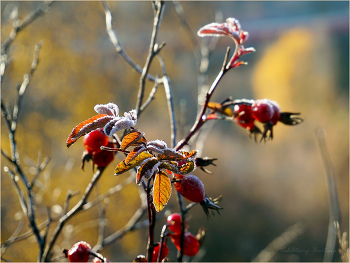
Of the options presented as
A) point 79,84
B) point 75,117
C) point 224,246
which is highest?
point 79,84

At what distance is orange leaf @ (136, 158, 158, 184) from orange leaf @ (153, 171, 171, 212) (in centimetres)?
2

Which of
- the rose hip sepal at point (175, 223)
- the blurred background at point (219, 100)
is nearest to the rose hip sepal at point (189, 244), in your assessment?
the rose hip sepal at point (175, 223)

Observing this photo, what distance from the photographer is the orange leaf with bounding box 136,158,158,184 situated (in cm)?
27

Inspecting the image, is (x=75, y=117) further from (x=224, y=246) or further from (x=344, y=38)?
(x=344, y=38)

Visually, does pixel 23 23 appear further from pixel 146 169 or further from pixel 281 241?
pixel 281 241

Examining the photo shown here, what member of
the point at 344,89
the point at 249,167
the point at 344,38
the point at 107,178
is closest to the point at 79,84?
the point at 107,178

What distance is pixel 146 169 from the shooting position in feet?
0.88

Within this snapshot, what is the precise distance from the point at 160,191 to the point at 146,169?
35 millimetres

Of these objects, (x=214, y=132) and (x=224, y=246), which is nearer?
(x=224, y=246)

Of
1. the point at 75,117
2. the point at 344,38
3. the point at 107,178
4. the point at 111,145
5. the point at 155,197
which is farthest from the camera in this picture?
the point at 344,38

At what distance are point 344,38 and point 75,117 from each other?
798 cm

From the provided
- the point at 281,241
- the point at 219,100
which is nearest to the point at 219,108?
the point at 281,241

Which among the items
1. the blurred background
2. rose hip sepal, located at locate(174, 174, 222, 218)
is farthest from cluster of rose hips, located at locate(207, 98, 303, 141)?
the blurred background

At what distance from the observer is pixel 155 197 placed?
0.94 feet
